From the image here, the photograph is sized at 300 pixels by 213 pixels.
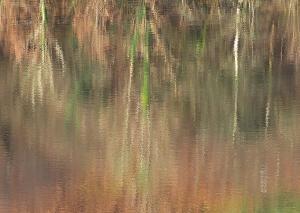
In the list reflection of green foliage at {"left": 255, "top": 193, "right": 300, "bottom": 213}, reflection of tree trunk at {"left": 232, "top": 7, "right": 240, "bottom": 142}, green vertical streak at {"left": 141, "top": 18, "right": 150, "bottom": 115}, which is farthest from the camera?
green vertical streak at {"left": 141, "top": 18, "right": 150, "bottom": 115}

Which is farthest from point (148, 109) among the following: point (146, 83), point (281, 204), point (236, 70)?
point (281, 204)

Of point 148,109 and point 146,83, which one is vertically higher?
point 146,83

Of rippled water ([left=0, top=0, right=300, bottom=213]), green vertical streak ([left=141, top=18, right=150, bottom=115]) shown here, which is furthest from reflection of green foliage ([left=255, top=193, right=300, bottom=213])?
green vertical streak ([left=141, top=18, right=150, bottom=115])

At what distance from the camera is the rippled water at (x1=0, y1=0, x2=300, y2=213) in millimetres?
3824

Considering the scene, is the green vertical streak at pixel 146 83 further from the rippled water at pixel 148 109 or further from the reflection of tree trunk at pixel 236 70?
the reflection of tree trunk at pixel 236 70

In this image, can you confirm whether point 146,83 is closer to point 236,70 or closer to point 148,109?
point 148,109

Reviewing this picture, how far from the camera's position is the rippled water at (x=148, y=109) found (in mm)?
3824

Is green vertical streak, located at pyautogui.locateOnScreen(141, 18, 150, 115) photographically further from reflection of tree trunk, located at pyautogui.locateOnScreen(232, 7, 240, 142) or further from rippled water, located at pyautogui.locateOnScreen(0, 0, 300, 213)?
reflection of tree trunk, located at pyautogui.locateOnScreen(232, 7, 240, 142)

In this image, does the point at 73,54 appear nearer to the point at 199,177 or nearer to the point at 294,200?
the point at 199,177

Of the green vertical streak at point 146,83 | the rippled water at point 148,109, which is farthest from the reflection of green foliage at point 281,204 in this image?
the green vertical streak at point 146,83

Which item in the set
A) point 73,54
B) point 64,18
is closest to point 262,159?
point 73,54

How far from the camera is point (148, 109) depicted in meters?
5.03

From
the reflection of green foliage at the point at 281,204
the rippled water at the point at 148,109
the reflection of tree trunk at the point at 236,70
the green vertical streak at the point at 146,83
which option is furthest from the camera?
the green vertical streak at the point at 146,83

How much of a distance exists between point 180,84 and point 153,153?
4.51 ft
